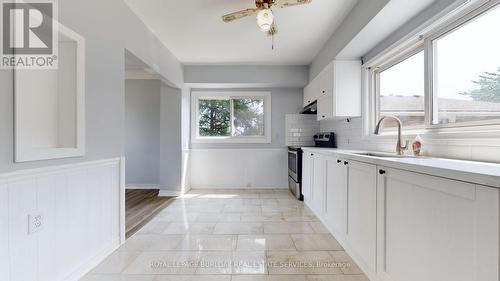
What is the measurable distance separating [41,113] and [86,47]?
2.00ft

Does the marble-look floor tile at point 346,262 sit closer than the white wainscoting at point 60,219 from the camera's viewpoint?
No

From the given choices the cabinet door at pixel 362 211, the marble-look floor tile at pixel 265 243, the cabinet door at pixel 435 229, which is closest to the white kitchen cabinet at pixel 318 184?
the marble-look floor tile at pixel 265 243

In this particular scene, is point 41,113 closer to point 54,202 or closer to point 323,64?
point 54,202

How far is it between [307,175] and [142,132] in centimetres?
363

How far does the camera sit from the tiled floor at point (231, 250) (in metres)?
2.00

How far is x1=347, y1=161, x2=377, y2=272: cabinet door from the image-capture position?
1.80 metres

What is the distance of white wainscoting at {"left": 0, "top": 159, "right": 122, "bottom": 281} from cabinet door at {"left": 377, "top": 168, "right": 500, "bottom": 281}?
84.0 inches

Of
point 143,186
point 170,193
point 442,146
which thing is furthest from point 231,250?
point 143,186

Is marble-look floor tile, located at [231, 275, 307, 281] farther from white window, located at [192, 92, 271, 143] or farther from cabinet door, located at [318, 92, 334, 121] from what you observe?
white window, located at [192, 92, 271, 143]

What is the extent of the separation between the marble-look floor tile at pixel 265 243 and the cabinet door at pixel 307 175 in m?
1.19

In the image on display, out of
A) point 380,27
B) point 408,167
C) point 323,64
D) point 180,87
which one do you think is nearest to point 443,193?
point 408,167

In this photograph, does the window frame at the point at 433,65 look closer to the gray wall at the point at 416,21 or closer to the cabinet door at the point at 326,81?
the gray wall at the point at 416,21

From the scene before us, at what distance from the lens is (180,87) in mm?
4734

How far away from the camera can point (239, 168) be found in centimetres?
547
